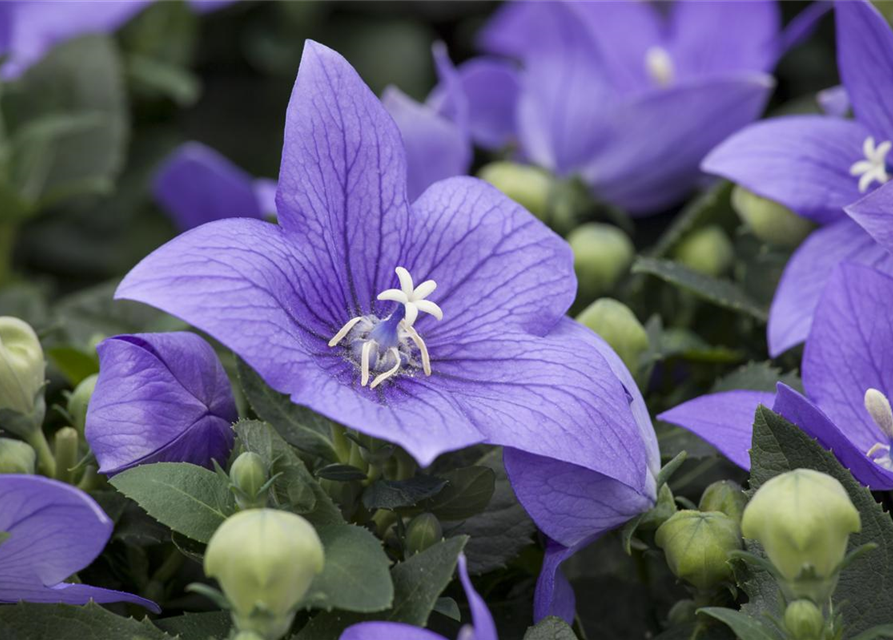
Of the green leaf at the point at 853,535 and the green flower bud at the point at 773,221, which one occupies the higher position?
the green flower bud at the point at 773,221

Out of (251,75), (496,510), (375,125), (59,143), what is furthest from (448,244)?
(251,75)

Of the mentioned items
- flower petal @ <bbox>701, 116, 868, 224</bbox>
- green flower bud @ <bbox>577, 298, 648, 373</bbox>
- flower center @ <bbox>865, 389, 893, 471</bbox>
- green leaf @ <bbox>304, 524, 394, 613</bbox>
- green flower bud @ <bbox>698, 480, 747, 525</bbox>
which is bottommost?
green flower bud @ <bbox>698, 480, 747, 525</bbox>

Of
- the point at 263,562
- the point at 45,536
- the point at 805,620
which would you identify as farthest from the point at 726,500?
the point at 45,536

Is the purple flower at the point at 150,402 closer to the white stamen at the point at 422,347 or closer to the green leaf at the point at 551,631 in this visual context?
the white stamen at the point at 422,347

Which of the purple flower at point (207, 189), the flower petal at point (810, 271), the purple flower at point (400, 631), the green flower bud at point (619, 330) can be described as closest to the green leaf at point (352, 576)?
the purple flower at point (400, 631)

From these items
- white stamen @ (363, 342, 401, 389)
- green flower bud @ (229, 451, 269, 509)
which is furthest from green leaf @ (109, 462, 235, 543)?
white stamen @ (363, 342, 401, 389)

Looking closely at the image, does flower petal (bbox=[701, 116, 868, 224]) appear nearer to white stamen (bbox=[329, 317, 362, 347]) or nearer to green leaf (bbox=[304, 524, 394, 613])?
white stamen (bbox=[329, 317, 362, 347])
